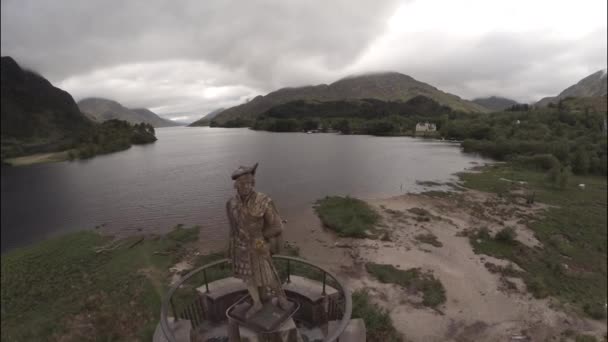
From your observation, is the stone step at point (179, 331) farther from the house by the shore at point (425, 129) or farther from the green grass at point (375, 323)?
the house by the shore at point (425, 129)

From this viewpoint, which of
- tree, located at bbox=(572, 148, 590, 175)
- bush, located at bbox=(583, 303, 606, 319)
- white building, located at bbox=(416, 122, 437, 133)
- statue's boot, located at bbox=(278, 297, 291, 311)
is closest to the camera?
statue's boot, located at bbox=(278, 297, 291, 311)

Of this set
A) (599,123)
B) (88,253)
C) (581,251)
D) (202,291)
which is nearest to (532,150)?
(599,123)

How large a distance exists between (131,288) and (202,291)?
8643mm

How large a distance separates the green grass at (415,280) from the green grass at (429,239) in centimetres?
500

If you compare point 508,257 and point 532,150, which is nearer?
point 508,257

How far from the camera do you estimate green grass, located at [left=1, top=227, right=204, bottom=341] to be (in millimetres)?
11148

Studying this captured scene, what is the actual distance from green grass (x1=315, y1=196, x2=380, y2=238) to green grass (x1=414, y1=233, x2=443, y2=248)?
3.67 m

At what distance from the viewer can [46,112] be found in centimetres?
8912

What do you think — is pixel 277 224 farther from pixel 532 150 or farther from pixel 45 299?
pixel 532 150

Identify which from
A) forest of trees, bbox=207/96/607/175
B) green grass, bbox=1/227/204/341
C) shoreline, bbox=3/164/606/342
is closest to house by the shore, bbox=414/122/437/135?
forest of trees, bbox=207/96/607/175

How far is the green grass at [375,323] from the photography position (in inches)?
384

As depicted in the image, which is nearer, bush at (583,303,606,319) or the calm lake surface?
bush at (583,303,606,319)

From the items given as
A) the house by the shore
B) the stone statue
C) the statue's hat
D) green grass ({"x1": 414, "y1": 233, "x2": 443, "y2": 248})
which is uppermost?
the house by the shore

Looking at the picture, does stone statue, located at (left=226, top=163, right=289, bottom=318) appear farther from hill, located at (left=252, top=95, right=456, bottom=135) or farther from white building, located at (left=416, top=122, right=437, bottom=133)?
white building, located at (left=416, top=122, right=437, bottom=133)
